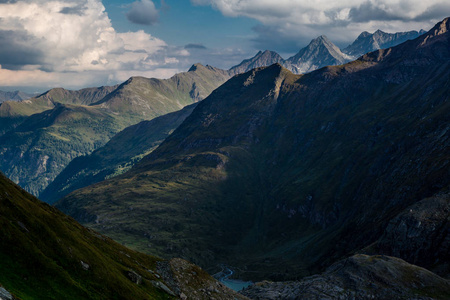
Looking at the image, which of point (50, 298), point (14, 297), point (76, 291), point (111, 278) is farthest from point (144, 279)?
point (14, 297)

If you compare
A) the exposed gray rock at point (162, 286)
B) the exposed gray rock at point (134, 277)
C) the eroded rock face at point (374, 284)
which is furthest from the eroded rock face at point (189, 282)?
the eroded rock face at point (374, 284)

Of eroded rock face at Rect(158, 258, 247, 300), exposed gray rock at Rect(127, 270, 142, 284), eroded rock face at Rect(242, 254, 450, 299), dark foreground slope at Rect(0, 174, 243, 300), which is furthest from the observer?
eroded rock face at Rect(242, 254, 450, 299)

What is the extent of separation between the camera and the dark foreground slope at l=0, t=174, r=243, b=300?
237 ft

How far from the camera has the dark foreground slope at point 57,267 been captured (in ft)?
237

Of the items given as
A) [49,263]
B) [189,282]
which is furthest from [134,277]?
[49,263]

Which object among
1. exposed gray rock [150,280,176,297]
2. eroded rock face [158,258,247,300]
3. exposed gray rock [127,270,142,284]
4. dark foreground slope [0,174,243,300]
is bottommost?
eroded rock face [158,258,247,300]

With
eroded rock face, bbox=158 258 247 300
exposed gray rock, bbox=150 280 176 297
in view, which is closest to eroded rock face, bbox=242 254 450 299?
eroded rock face, bbox=158 258 247 300

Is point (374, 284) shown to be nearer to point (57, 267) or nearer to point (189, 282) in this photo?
point (189, 282)

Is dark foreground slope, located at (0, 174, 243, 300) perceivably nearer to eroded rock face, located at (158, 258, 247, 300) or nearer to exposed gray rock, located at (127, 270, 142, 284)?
exposed gray rock, located at (127, 270, 142, 284)

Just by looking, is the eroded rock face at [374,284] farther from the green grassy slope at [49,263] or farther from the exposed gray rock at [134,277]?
the exposed gray rock at [134,277]

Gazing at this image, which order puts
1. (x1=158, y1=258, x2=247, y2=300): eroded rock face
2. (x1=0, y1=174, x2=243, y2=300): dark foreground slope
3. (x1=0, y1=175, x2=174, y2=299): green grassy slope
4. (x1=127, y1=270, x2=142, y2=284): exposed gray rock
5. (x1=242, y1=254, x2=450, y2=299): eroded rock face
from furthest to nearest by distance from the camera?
(x1=242, y1=254, x2=450, y2=299): eroded rock face
(x1=158, y1=258, x2=247, y2=300): eroded rock face
(x1=127, y1=270, x2=142, y2=284): exposed gray rock
(x1=0, y1=174, x2=243, y2=300): dark foreground slope
(x1=0, y1=175, x2=174, y2=299): green grassy slope

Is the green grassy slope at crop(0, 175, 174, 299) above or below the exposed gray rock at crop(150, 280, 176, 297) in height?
above

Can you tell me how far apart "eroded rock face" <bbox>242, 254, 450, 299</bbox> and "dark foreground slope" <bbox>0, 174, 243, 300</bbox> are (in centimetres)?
4892

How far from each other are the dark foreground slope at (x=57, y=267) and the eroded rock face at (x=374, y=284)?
4892 cm
